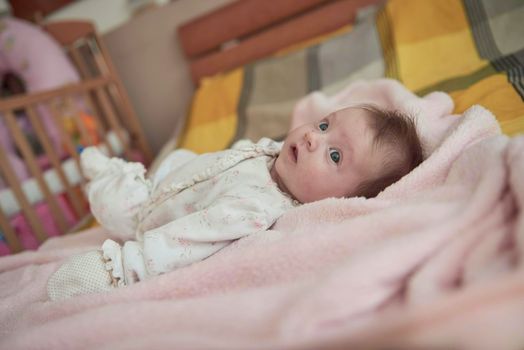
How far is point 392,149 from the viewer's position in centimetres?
89

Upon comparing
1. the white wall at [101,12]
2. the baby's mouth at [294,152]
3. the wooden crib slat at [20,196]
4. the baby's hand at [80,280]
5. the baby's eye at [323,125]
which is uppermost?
the white wall at [101,12]

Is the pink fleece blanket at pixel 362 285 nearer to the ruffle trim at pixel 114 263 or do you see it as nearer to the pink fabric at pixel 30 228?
the ruffle trim at pixel 114 263

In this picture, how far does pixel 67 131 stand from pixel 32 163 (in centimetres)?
38

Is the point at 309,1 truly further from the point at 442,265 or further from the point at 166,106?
the point at 442,265

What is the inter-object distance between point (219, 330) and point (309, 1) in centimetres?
176

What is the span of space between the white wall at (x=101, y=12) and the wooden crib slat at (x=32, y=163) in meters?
1.19

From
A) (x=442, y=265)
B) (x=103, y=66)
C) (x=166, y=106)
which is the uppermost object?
(x=103, y=66)

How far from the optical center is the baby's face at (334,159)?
89cm

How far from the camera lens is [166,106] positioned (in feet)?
7.93

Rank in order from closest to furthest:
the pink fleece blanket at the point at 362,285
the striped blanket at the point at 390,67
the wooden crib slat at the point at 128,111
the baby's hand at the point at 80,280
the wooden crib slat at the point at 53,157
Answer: the pink fleece blanket at the point at 362,285, the baby's hand at the point at 80,280, the striped blanket at the point at 390,67, the wooden crib slat at the point at 53,157, the wooden crib slat at the point at 128,111

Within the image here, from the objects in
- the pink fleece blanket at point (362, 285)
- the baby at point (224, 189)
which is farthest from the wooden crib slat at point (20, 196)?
the pink fleece blanket at point (362, 285)

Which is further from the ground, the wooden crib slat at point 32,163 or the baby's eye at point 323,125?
the wooden crib slat at point 32,163

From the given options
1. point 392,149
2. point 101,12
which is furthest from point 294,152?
point 101,12

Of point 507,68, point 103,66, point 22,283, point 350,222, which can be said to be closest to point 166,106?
point 103,66
